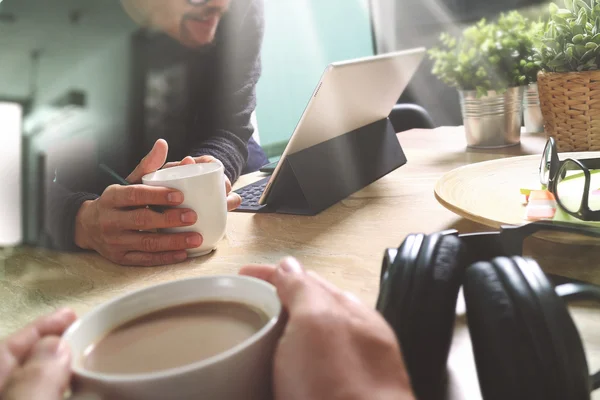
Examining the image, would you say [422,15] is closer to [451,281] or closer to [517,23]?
[517,23]

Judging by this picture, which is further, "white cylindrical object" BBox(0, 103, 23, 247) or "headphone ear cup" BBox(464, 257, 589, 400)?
"white cylindrical object" BBox(0, 103, 23, 247)

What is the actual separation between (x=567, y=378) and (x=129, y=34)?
1.39 m

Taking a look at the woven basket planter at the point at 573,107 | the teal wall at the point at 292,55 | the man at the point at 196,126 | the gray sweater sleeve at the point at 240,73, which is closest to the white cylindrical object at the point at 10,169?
the man at the point at 196,126

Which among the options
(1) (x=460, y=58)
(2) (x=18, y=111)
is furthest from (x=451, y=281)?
(2) (x=18, y=111)

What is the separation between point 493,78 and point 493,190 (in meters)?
0.49

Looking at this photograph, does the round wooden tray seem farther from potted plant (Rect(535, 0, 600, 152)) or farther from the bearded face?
the bearded face

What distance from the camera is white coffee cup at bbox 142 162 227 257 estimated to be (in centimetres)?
62

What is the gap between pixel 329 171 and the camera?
0.81 metres

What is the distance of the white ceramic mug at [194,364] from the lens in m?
0.24

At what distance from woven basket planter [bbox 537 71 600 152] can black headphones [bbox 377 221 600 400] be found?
28.3 inches

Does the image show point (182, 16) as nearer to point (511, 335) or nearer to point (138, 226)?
point (138, 226)

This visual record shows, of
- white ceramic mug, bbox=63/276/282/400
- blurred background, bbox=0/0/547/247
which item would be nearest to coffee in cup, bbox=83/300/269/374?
white ceramic mug, bbox=63/276/282/400

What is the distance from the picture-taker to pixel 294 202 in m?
0.79

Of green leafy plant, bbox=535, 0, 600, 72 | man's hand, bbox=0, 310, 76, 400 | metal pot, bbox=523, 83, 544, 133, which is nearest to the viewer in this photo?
man's hand, bbox=0, 310, 76, 400
